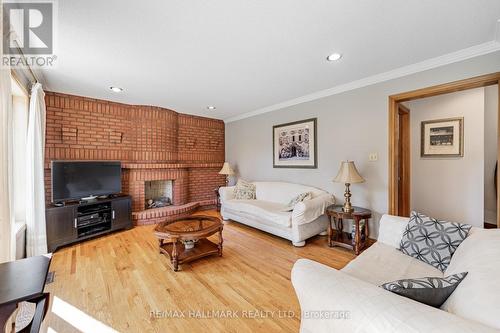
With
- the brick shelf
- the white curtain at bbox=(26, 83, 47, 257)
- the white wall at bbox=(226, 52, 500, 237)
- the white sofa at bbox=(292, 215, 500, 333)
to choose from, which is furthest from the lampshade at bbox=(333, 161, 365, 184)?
the white curtain at bbox=(26, 83, 47, 257)

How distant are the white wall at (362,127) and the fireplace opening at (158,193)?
2526 mm

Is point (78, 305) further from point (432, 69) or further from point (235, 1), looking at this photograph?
point (432, 69)

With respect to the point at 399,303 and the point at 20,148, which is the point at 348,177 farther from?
the point at 20,148

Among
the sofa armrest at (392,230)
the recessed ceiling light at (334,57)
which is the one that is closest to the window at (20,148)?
the recessed ceiling light at (334,57)

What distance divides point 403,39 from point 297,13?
44.6 inches

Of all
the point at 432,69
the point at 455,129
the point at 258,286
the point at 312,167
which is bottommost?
the point at 258,286

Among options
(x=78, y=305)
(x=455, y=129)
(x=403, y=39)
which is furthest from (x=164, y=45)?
(x=455, y=129)

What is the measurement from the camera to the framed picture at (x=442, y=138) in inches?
125

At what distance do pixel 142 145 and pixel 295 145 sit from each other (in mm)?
2998

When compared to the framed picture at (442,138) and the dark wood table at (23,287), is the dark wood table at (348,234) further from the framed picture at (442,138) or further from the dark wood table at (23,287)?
the dark wood table at (23,287)

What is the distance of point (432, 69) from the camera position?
2.35 metres

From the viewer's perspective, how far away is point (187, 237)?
2158mm

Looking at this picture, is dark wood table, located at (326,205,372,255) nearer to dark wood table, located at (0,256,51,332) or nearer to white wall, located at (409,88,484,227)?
white wall, located at (409,88,484,227)

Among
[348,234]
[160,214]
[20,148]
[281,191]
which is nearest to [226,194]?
[281,191]
